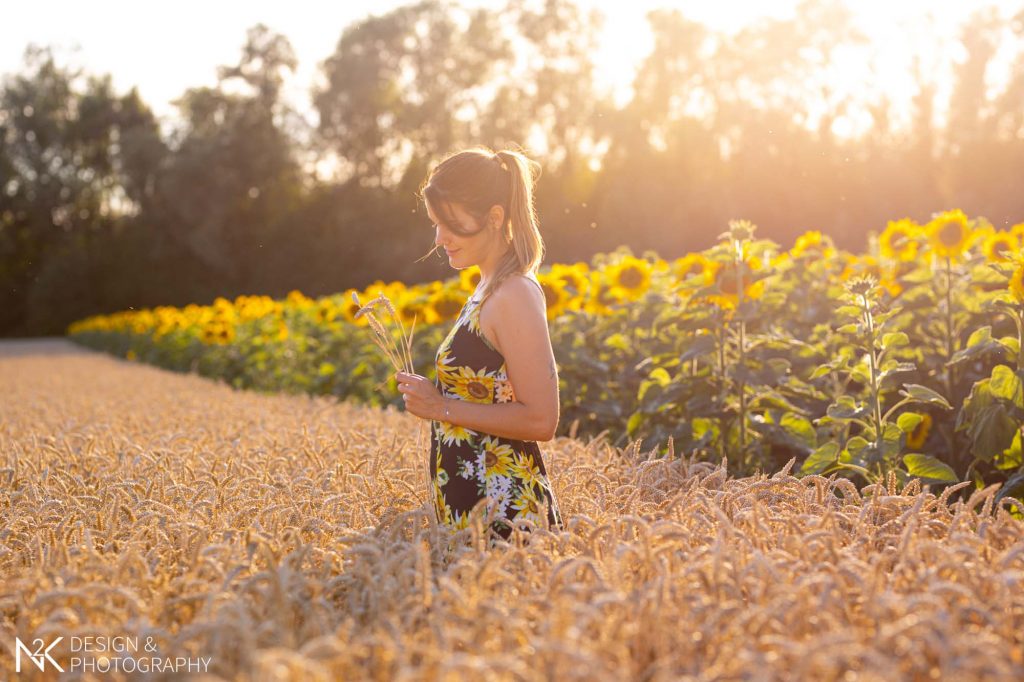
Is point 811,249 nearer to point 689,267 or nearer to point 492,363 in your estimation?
point 689,267

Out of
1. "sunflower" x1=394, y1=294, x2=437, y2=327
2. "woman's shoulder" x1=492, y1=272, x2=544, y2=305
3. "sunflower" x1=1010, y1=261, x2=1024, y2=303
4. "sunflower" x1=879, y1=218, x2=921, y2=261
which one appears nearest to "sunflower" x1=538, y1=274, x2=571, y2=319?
"sunflower" x1=394, y1=294, x2=437, y2=327

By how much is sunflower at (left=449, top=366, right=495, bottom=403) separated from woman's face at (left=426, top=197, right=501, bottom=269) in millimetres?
296

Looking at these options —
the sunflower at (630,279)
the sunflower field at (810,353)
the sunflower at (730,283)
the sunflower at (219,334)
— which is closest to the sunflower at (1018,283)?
the sunflower field at (810,353)

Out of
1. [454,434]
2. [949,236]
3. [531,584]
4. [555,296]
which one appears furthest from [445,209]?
[555,296]

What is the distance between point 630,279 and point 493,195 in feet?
10.7

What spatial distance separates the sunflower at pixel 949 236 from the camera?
4.90 metres

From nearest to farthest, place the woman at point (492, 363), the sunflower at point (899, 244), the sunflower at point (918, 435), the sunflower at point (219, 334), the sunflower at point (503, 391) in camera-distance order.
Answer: the woman at point (492, 363) < the sunflower at point (503, 391) < the sunflower at point (918, 435) < the sunflower at point (899, 244) < the sunflower at point (219, 334)

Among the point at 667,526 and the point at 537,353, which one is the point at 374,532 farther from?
the point at 667,526

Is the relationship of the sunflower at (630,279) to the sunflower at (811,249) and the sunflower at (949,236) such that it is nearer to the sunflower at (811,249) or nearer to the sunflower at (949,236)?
the sunflower at (811,249)

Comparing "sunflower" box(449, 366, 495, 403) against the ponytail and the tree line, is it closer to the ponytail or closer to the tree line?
the ponytail

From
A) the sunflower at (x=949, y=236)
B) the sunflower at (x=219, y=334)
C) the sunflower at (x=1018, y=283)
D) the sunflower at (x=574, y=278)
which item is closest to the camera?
the sunflower at (x=1018, y=283)

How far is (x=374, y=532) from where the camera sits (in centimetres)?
249

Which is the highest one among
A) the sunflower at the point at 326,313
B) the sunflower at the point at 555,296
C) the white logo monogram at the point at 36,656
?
the sunflower at the point at 555,296

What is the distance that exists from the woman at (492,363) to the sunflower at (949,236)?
2940mm
